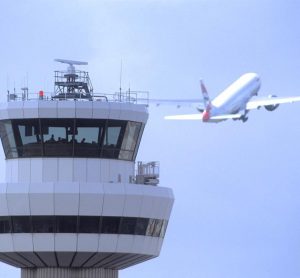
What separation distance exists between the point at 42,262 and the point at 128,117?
8.68 m

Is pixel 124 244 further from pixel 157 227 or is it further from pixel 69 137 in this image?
pixel 69 137

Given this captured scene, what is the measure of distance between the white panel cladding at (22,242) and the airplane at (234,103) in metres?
9.38

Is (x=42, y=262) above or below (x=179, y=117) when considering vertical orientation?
below

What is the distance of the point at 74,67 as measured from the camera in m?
105

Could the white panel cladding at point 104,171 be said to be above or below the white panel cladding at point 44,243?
above

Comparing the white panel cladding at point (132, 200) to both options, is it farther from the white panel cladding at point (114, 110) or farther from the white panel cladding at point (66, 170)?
the white panel cladding at point (114, 110)

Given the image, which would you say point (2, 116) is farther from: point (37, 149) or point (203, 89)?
point (203, 89)

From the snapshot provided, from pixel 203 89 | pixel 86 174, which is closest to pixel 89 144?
pixel 86 174

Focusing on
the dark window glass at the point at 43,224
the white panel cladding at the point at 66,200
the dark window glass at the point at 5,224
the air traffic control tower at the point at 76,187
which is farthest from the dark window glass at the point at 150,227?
the dark window glass at the point at 5,224

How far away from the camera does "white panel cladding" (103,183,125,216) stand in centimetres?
10131

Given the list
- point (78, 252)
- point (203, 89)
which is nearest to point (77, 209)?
point (78, 252)

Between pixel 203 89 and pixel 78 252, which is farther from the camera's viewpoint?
pixel 203 89

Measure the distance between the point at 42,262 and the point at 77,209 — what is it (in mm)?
3778

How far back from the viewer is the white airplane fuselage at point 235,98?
105375 millimetres
